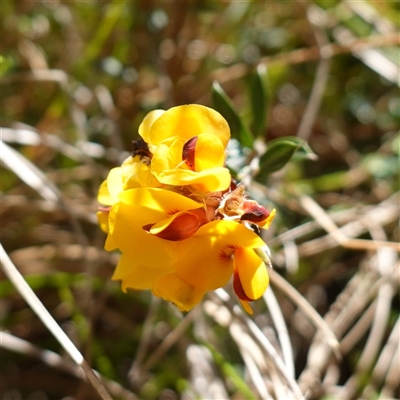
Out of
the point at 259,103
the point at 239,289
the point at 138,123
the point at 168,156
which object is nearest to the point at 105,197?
the point at 168,156

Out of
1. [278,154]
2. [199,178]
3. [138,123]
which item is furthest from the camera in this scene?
[138,123]

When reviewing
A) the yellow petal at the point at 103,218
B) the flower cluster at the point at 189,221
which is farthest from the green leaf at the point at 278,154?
the yellow petal at the point at 103,218

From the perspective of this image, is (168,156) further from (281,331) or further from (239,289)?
(281,331)

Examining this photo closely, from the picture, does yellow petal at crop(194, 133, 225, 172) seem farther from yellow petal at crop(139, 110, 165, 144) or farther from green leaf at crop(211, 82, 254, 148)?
green leaf at crop(211, 82, 254, 148)

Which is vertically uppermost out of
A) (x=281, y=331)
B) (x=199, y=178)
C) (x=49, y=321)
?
(x=199, y=178)

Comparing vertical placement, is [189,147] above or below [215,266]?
above

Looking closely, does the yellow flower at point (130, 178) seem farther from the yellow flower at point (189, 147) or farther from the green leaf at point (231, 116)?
the green leaf at point (231, 116)
